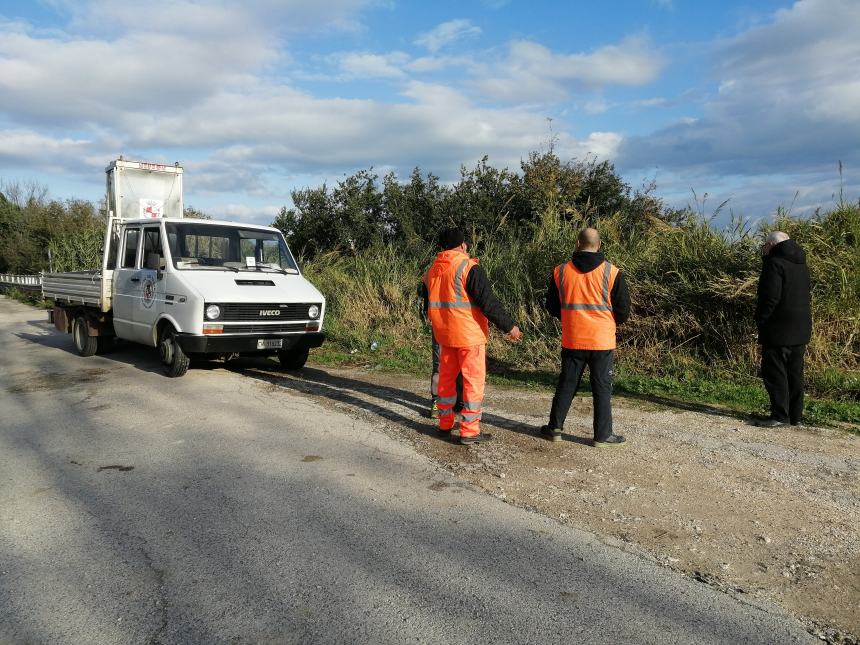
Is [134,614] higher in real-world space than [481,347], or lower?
lower

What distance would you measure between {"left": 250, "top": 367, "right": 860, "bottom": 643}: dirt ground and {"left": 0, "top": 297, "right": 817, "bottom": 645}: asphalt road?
0.24 meters

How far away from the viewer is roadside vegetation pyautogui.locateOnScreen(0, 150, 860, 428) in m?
8.49

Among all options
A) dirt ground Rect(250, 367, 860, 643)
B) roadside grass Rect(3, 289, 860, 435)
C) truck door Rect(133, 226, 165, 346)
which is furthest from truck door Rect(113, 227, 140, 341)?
dirt ground Rect(250, 367, 860, 643)

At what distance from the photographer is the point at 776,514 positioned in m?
4.29

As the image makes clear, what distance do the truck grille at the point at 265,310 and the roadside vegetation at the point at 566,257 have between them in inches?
67.7

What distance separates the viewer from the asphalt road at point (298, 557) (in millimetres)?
2996

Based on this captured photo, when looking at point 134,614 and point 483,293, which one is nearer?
point 134,614

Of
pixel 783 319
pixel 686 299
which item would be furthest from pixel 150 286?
pixel 783 319

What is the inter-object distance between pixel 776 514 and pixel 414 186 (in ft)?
44.1

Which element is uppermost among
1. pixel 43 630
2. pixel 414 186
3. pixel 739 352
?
pixel 414 186

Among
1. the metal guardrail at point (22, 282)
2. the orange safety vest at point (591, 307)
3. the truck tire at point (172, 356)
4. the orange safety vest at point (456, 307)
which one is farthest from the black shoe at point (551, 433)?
the metal guardrail at point (22, 282)

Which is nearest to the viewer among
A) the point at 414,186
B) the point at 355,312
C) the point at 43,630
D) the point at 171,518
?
the point at 43,630

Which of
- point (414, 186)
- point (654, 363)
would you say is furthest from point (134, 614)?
point (414, 186)

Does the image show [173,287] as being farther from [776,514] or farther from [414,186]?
[414,186]
